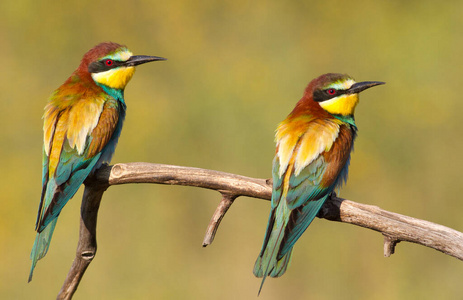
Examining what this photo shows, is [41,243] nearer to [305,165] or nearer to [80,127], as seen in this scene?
[80,127]

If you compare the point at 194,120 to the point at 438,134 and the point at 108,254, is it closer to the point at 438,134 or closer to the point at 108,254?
the point at 108,254

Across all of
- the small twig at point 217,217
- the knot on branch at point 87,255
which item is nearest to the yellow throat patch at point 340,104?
the small twig at point 217,217

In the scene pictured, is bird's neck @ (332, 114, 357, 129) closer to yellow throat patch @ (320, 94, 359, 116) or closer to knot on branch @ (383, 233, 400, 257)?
yellow throat patch @ (320, 94, 359, 116)

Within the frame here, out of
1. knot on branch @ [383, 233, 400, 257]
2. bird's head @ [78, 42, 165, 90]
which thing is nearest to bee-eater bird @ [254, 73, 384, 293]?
knot on branch @ [383, 233, 400, 257]

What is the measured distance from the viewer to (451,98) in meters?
4.95

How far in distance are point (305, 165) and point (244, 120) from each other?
1.67 m

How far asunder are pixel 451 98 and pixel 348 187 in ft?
3.33

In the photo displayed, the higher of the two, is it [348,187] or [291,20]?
[291,20]

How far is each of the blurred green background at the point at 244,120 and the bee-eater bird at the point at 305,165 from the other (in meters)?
1.20

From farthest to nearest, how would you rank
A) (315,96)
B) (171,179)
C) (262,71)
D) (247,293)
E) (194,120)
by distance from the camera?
(262,71)
(194,120)
(247,293)
(315,96)
(171,179)

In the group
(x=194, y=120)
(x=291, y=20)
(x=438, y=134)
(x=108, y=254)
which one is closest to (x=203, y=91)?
(x=194, y=120)

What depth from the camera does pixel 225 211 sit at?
2.72 metres

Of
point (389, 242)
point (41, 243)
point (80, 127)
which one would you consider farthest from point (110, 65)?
point (389, 242)

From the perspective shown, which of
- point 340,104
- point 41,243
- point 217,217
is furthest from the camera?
point 340,104
